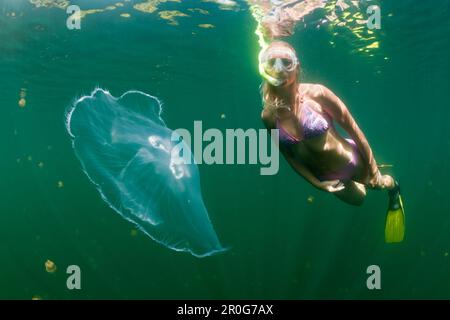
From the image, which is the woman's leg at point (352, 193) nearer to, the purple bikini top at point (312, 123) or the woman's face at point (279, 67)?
the purple bikini top at point (312, 123)

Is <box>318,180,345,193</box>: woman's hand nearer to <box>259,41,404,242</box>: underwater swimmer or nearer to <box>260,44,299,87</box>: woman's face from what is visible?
<box>259,41,404,242</box>: underwater swimmer

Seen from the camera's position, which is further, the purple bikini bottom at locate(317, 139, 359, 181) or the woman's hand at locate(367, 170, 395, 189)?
the woman's hand at locate(367, 170, 395, 189)

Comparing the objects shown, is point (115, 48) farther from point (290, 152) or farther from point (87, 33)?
point (290, 152)

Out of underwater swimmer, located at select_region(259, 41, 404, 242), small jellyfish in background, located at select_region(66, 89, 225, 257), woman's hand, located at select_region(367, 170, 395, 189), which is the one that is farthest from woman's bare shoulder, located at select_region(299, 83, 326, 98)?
small jellyfish in background, located at select_region(66, 89, 225, 257)

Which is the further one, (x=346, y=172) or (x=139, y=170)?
(x=139, y=170)

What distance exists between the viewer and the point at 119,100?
5.74m

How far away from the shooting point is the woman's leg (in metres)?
5.13

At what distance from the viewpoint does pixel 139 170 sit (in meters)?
5.47

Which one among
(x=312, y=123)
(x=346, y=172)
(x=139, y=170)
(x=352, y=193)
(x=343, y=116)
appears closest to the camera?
(x=312, y=123)

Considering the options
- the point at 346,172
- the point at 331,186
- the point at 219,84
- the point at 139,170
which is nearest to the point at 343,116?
the point at 331,186

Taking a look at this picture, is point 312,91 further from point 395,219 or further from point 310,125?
point 395,219

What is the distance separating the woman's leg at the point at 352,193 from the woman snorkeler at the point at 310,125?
282mm
